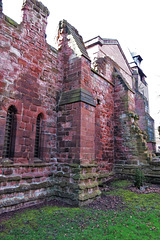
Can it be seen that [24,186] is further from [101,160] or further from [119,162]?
[119,162]

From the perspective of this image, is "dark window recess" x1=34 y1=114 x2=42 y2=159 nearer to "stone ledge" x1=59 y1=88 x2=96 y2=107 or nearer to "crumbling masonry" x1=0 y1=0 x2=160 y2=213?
"crumbling masonry" x1=0 y1=0 x2=160 y2=213

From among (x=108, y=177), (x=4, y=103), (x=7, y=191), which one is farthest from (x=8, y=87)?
(x=108, y=177)

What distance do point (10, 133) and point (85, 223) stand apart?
3364mm

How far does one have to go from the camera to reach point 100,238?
3.62 metres

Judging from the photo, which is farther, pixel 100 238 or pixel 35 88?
pixel 35 88

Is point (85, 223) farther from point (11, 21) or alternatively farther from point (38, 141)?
point (11, 21)

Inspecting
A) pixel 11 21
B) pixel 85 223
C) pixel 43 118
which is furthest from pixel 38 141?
pixel 11 21

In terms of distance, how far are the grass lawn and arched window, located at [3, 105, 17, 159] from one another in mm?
1784

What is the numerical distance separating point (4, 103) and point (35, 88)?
145 centimetres

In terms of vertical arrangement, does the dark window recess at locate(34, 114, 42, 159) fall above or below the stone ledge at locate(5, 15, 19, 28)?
below

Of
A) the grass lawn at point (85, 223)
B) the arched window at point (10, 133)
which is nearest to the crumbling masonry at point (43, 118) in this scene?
the arched window at point (10, 133)

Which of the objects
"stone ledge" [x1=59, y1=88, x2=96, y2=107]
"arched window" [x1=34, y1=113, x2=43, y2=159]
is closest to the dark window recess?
"arched window" [x1=34, y1=113, x2=43, y2=159]

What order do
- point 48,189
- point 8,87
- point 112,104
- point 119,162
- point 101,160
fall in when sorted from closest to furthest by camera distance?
point 8,87
point 48,189
point 101,160
point 119,162
point 112,104

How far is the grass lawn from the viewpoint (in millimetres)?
3729
